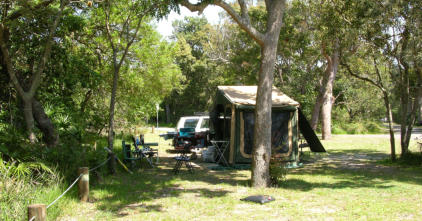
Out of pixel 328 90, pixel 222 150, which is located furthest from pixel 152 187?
pixel 328 90

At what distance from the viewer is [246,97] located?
10.5 m

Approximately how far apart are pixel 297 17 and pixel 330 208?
1389 cm

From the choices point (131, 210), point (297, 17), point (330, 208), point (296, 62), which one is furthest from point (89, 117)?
point (296, 62)

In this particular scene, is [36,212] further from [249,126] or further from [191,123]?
[191,123]

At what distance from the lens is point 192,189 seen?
732 cm

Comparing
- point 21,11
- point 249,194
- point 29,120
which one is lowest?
point 249,194

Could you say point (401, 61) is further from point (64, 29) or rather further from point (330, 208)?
point (64, 29)

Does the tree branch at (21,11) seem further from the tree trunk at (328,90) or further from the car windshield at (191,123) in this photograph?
the tree trunk at (328,90)

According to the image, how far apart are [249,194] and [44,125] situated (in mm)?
4821

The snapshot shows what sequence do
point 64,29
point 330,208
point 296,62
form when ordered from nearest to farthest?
point 330,208 → point 64,29 → point 296,62

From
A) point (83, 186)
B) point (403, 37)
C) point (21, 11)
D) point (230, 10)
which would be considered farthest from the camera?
point (403, 37)

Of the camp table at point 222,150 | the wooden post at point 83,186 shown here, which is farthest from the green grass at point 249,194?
the camp table at point 222,150

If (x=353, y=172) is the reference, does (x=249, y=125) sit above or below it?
above

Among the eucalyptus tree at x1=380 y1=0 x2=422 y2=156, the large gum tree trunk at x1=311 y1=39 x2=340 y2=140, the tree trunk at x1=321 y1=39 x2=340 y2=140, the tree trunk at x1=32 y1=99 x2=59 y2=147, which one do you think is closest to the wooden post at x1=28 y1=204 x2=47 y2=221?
the tree trunk at x1=32 y1=99 x2=59 y2=147
